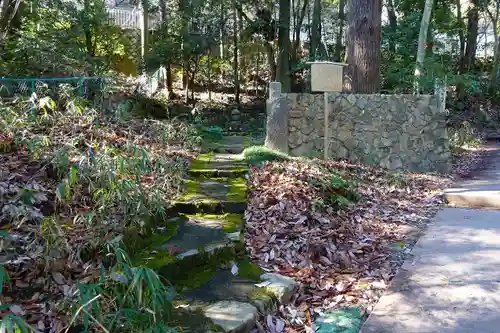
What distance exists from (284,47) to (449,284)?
11.9 meters

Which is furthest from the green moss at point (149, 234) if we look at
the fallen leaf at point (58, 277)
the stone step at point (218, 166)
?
the stone step at point (218, 166)

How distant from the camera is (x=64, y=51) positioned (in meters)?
8.12

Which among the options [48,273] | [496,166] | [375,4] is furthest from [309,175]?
[496,166]

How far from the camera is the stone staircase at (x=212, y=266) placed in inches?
95.2

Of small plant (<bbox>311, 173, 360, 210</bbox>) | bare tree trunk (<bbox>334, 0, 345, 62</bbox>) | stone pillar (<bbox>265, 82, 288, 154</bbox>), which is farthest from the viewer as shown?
bare tree trunk (<bbox>334, 0, 345, 62</bbox>)

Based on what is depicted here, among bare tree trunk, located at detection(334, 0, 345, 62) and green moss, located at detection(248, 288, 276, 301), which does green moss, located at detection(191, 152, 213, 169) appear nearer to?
green moss, located at detection(248, 288, 276, 301)

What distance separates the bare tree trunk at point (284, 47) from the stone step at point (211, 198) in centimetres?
983

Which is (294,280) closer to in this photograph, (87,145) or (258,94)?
(87,145)

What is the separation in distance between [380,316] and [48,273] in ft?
6.42

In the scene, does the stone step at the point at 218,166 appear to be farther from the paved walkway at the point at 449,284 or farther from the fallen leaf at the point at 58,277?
the fallen leaf at the point at 58,277

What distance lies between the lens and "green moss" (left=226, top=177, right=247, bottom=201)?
4.07m

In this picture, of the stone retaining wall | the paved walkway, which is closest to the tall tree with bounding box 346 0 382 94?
the stone retaining wall

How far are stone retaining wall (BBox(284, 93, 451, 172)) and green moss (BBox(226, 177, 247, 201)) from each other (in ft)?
8.58

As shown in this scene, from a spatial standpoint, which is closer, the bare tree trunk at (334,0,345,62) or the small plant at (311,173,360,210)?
the small plant at (311,173,360,210)
